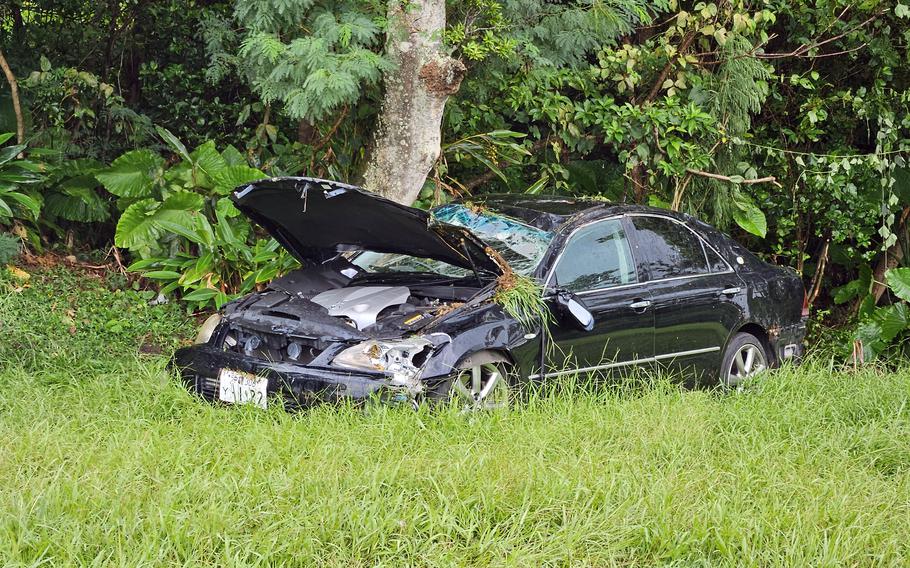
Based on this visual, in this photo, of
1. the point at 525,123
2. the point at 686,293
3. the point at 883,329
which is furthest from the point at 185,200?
the point at 883,329

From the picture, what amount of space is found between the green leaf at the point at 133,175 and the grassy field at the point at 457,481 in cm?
317

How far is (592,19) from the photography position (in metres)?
8.38

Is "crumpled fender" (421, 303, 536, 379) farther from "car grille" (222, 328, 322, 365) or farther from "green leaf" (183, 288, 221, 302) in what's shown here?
"green leaf" (183, 288, 221, 302)

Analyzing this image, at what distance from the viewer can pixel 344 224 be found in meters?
5.81

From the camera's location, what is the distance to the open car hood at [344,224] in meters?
5.31

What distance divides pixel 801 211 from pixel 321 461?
24.0 feet

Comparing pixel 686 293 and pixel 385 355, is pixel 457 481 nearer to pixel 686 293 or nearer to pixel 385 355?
pixel 385 355

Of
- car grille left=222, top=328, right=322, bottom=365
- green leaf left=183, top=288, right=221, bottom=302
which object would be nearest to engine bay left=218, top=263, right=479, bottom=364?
car grille left=222, top=328, right=322, bottom=365

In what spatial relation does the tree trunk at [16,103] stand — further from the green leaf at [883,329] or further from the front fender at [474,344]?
the green leaf at [883,329]

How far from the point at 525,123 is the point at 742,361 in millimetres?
3837

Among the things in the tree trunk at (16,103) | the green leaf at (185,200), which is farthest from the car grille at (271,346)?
the tree trunk at (16,103)

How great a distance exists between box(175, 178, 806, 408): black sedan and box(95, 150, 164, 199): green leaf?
125 inches

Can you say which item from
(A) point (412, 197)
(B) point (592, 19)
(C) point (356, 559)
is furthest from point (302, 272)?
(B) point (592, 19)

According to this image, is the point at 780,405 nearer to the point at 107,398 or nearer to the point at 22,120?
the point at 107,398
